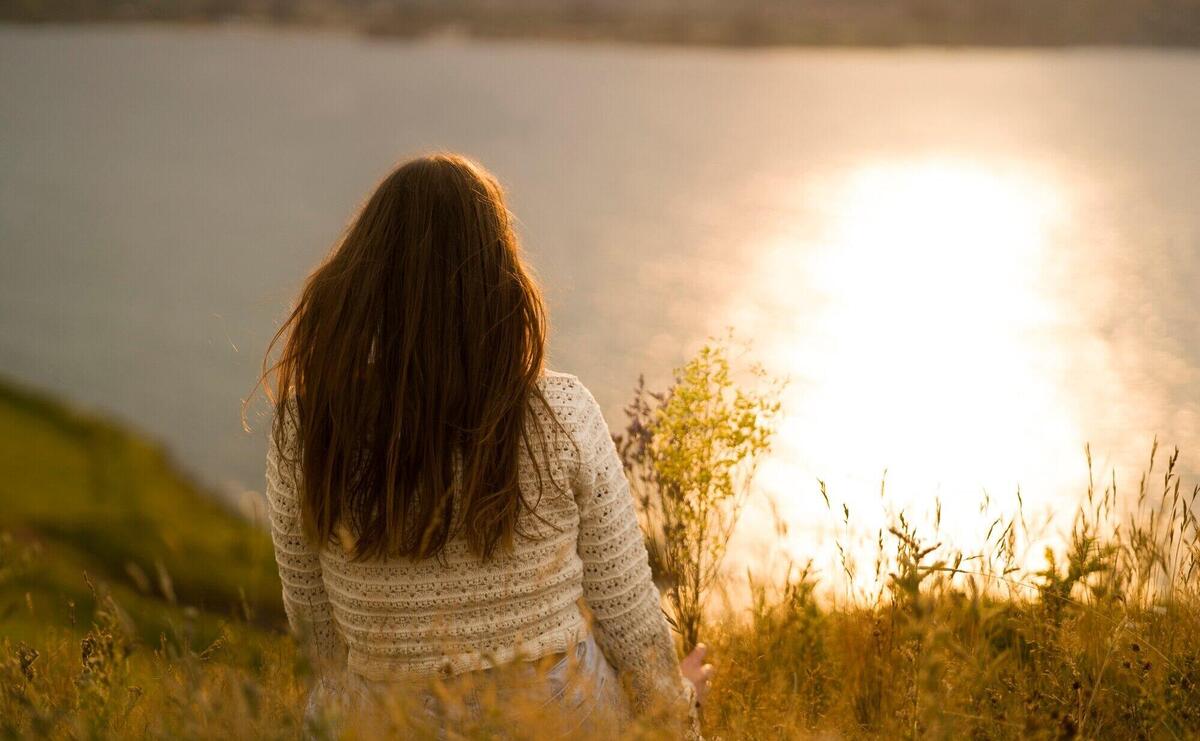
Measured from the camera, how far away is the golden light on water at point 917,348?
16.1 feet

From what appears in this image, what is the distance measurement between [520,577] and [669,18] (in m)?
21.7

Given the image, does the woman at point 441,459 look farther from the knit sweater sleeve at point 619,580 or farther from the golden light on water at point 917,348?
the golden light on water at point 917,348

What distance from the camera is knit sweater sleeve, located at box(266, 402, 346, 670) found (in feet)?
5.52

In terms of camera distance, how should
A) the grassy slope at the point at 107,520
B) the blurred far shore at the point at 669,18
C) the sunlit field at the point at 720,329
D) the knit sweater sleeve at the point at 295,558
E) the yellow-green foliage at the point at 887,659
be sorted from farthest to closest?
the blurred far shore at the point at 669,18 → the grassy slope at the point at 107,520 → the sunlit field at the point at 720,329 → the knit sweater sleeve at the point at 295,558 → the yellow-green foliage at the point at 887,659

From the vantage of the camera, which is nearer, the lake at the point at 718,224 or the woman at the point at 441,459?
the woman at the point at 441,459

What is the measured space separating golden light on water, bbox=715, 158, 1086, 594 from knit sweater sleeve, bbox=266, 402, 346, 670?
3.44 ft

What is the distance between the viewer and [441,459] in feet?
5.18

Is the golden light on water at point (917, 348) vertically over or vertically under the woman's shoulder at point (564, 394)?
over

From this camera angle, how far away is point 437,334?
1.57 metres

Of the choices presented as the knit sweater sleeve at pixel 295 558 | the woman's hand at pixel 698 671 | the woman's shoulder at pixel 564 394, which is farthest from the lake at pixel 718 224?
the woman's hand at pixel 698 671

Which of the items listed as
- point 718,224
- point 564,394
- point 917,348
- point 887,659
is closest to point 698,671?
point 887,659

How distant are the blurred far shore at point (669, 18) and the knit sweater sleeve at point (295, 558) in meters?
17.1

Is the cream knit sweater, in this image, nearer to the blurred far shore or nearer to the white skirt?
the white skirt

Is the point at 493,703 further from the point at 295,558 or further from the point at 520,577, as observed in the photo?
the point at 295,558
